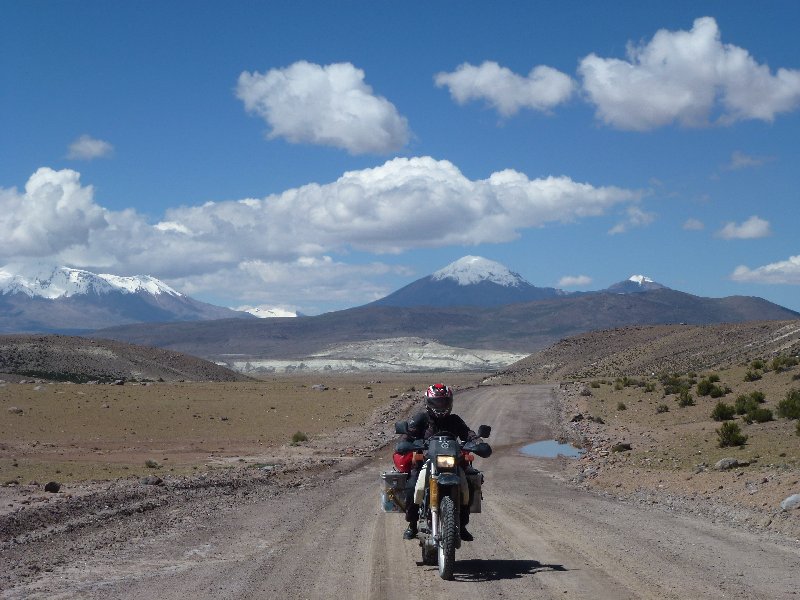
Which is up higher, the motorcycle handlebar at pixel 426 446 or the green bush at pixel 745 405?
the motorcycle handlebar at pixel 426 446

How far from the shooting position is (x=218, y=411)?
152 ft

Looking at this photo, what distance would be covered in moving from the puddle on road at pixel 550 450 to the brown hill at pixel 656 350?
118 feet

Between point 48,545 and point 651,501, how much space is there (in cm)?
1102

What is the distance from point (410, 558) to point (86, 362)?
95541 millimetres

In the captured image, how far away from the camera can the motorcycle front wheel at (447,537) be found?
1016 centimetres

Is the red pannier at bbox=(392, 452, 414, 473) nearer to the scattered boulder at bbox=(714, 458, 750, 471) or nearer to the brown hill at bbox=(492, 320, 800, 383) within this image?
the scattered boulder at bbox=(714, 458, 750, 471)

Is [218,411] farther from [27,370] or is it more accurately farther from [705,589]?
[27,370]

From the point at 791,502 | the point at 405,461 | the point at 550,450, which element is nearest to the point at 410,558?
the point at 405,461

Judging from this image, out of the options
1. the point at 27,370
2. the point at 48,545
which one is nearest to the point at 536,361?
the point at 27,370

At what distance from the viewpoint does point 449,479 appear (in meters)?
10.5

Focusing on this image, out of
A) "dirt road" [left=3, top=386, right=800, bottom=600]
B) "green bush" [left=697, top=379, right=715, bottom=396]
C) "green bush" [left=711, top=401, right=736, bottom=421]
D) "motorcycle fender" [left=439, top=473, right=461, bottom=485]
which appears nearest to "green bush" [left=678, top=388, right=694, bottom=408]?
"green bush" [left=697, top=379, right=715, bottom=396]

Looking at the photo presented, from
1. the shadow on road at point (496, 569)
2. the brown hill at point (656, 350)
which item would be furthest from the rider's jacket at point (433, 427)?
the brown hill at point (656, 350)

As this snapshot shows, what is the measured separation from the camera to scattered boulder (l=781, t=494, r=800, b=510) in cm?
1448

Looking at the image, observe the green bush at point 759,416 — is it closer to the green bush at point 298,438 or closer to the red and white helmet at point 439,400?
the green bush at point 298,438
